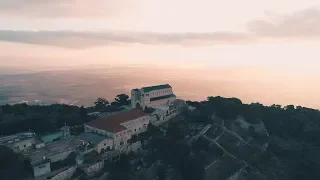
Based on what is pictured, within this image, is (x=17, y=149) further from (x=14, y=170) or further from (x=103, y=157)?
(x=103, y=157)

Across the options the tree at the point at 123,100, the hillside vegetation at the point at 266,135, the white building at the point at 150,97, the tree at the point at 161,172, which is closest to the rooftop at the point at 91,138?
the tree at the point at 161,172

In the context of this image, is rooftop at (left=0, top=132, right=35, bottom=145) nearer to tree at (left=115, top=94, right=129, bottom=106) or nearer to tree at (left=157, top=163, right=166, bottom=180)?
tree at (left=157, top=163, right=166, bottom=180)

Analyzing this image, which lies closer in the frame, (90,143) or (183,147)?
(90,143)

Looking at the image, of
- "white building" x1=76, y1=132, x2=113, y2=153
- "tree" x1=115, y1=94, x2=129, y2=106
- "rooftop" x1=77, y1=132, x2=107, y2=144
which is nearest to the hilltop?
"white building" x1=76, y1=132, x2=113, y2=153

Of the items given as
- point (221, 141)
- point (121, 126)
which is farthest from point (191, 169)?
point (121, 126)

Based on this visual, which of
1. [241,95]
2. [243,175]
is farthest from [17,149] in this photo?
[241,95]

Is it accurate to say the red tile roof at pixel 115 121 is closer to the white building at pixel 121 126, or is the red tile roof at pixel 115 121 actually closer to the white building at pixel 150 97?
the white building at pixel 121 126
